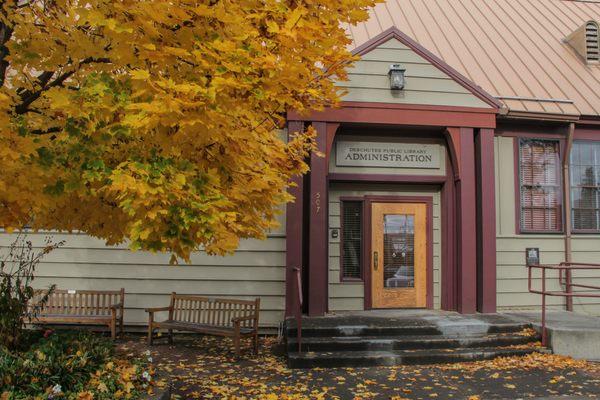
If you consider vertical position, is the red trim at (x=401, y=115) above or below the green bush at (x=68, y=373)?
above

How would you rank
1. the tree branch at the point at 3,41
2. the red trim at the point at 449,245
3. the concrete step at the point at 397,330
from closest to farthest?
the tree branch at the point at 3,41 < the concrete step at the point at 397,330 < the red trim at the point at 449,245

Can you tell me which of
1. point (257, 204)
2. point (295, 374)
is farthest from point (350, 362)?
point (257, 204)

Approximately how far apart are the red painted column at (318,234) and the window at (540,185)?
12.7 feet

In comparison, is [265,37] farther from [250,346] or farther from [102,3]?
[250,346]

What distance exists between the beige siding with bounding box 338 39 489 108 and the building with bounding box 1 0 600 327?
0.02 m

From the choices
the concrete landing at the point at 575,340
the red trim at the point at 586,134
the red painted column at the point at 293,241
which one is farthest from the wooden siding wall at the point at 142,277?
the red trim at the point at 586,134

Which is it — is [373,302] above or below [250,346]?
above

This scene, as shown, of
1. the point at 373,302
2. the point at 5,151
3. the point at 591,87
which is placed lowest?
the point at 373,302

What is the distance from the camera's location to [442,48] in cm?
1060

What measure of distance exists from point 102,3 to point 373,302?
687 cm

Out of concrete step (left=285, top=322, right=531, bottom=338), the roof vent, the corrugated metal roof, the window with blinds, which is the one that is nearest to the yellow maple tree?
concrete step (left=285, top=322, right=531, bottom=338)

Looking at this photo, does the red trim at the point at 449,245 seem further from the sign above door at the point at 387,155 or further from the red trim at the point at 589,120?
the red trim at the point at 589,120

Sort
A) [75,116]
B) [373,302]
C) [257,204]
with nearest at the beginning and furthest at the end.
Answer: [75,116] → [257,204] → [373,302]

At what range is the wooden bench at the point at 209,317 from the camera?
7380 millimetres
